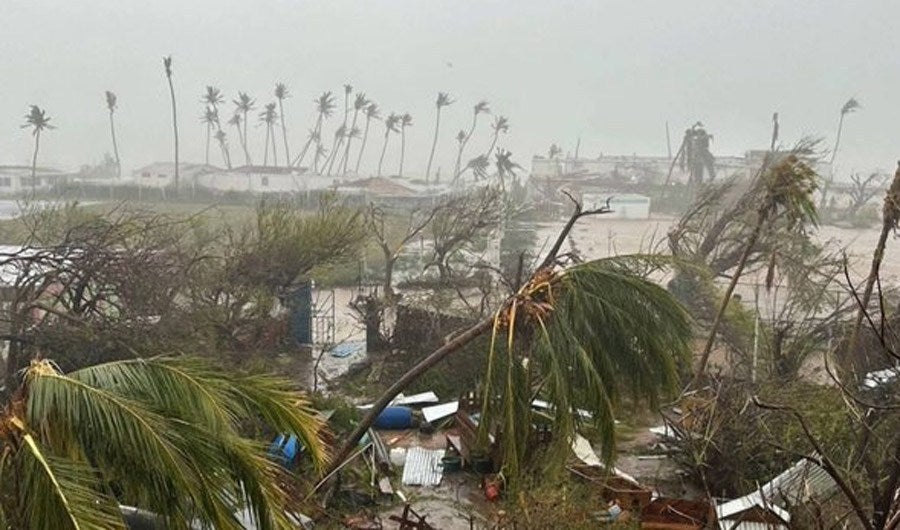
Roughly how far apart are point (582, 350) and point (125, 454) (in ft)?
12.6

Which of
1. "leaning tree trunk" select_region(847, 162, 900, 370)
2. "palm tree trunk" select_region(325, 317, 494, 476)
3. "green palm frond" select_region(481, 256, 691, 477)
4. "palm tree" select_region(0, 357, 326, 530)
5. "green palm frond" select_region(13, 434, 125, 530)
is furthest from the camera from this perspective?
"leaning tree trunk" select_region(847, 162, 900, 370)

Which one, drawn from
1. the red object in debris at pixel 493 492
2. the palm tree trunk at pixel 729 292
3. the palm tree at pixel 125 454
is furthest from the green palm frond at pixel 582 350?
the palm tree trunk at pixel 729 292

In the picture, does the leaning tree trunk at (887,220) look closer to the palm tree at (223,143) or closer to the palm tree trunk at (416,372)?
the palm tree trunk at (416,372)

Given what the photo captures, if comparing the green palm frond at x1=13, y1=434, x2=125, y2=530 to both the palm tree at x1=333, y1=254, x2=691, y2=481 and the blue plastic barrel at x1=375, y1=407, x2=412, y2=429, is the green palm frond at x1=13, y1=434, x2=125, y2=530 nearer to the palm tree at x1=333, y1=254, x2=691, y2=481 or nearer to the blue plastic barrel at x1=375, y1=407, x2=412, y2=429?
the palm tree at x1=333, y1=254, x2=691, y2=481

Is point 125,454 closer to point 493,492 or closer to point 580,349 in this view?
point 580,349

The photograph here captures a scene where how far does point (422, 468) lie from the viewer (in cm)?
1056

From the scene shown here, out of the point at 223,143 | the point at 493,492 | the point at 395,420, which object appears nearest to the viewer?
the point at 493,492

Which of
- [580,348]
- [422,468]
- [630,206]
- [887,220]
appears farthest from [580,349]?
[630,206]

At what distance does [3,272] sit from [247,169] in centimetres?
5017

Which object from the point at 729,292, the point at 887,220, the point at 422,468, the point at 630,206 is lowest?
the point at 422,468

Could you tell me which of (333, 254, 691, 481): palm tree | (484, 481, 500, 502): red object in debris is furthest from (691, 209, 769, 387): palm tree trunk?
(333, 254, 691, 481): palm tree

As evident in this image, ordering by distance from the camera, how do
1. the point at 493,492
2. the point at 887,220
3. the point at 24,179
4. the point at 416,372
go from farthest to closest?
the point at 24,179, the point at 493,492, the point at 887,220, the point at 416,372

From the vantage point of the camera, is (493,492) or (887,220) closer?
(887,220)

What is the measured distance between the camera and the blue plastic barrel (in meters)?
12.4
